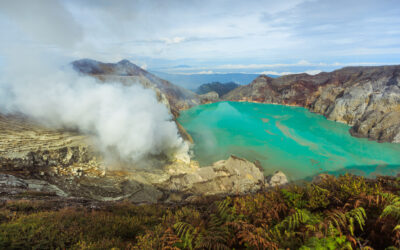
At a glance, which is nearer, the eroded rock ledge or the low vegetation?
the low vegetation

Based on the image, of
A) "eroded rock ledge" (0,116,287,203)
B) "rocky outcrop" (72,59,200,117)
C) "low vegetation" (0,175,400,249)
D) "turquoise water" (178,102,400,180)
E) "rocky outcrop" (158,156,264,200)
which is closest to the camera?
"low vegetation" (0,175,400,249)

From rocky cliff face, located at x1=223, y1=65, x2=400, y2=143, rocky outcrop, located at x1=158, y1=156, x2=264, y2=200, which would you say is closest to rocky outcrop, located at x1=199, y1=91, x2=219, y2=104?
rocky cliff face, located at x1=223, y1=65, x2=400, y2=143

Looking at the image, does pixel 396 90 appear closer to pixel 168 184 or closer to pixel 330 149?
pixel 330 149

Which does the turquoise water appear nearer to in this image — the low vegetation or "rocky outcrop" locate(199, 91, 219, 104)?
the low vegetation

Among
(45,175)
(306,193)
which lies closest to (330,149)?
(306,193)

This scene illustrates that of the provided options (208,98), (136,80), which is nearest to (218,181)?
(136,80)

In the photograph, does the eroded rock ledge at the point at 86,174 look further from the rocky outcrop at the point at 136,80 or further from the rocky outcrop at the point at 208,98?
the rocky outcrop at the point at 208,98
